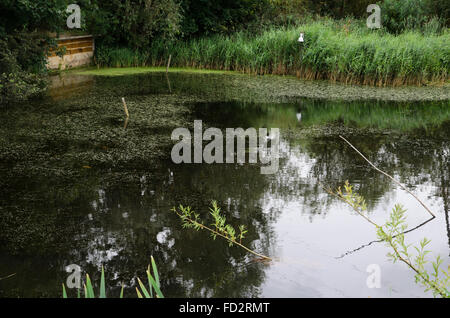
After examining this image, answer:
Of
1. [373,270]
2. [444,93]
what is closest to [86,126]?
[373,270]

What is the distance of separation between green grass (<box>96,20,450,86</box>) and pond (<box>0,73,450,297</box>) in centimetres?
195

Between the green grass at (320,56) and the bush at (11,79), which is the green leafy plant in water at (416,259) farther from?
the green grass at (320,56)

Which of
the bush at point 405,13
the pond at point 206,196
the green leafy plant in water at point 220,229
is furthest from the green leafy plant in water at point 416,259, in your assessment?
the bush at point 405,13

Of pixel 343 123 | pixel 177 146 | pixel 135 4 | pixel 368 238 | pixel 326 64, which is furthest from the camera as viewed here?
pixel 135 4

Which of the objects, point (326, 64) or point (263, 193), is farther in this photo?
point (326, 64)

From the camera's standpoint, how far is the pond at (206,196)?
247 centimetres

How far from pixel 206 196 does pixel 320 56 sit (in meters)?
6.10

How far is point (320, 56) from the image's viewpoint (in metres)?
8.98

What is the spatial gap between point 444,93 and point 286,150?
4.38 metres

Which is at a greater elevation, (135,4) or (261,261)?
(135,4)

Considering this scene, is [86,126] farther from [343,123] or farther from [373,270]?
[373,270]

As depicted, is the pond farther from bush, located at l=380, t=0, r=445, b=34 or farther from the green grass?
bush, located at l=380, t=0, r=445, b=34

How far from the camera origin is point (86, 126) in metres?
5.40

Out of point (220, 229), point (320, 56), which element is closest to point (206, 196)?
point (220, 229)
